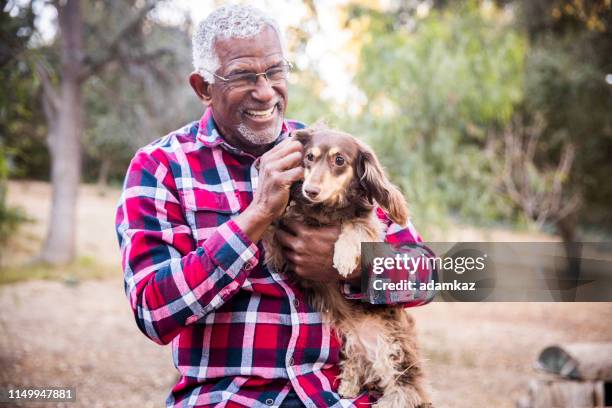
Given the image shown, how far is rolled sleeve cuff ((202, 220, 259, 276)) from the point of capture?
2.10m

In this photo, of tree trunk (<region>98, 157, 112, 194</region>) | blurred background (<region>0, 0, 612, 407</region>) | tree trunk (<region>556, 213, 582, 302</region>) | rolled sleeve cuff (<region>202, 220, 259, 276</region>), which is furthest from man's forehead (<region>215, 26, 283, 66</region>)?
tree trunk (<region>98, 157, 112, 194</region>)

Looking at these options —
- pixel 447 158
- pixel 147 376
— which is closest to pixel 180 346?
pixel 147 376

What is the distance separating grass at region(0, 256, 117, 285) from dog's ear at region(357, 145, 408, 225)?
1142cm

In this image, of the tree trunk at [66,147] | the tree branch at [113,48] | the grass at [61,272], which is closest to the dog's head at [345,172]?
the tree branch at [113,48]

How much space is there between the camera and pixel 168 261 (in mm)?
2229

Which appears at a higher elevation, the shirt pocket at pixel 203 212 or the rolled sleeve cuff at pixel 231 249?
the shirt pocket at pixel 203 212

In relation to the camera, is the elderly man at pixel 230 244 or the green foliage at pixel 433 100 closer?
the elderly man at pixel 230 244

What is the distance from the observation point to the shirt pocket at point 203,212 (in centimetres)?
239

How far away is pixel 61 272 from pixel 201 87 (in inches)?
490

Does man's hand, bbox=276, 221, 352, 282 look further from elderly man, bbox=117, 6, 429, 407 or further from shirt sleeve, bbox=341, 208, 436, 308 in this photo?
shirt sleeve, bbox=341, 208, 436, 308

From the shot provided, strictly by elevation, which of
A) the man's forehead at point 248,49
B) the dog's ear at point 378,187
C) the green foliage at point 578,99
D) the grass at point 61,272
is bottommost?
the dog's ear at point 378,187

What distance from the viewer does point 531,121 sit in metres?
18.6

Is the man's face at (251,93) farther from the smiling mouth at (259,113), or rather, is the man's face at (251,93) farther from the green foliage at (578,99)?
the green foliage at (578,99)

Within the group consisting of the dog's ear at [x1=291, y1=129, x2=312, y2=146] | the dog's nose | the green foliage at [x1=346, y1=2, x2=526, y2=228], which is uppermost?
the green foliage at [x1=346, y1=2, x2=526, y2=228]
